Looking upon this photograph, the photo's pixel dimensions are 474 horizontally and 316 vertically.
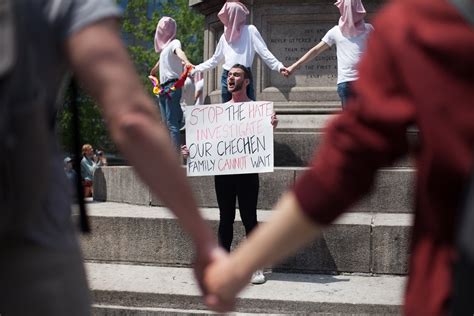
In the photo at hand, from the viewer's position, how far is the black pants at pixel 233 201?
7.37 m

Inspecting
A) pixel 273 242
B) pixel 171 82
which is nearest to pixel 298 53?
pixel 171 82

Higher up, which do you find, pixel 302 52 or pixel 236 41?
pixel 236 41

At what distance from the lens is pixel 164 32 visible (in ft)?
41.4

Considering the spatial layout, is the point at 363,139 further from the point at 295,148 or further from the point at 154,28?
the point at 154,28

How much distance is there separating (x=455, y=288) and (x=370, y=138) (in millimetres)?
343

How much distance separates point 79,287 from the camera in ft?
7.09

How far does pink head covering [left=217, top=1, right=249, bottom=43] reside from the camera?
10.6 meters

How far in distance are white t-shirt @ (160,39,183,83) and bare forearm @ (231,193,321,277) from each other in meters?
10.2

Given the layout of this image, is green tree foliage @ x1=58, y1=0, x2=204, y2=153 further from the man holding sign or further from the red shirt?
the red shirt

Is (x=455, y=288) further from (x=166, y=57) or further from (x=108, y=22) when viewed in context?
(x=166, y=57)

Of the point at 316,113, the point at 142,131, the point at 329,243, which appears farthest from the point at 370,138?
the point at 316,113

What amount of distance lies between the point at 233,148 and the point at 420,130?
6.39 m

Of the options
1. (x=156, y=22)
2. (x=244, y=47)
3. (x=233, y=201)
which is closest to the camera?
(x=233, y=201)

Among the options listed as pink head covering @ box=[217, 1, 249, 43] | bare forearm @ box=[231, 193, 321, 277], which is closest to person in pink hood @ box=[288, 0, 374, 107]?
pink head covering @ box=[217, 1, 249, 43]
